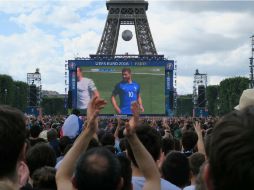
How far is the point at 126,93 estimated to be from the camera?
33.3 metres

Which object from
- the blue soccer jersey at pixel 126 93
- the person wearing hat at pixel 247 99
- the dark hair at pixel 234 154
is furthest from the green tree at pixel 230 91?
the dark hair at pixel 234 154

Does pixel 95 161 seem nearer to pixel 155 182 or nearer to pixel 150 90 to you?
pixel 155 182

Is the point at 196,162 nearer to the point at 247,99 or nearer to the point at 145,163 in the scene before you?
the point at 247,99

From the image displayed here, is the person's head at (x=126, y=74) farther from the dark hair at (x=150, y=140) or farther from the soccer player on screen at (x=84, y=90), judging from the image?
the dark hair at (x=150, y=140)

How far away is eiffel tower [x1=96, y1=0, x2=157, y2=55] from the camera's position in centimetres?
7000

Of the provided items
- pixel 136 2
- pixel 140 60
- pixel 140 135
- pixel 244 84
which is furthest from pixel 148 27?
pixel 140 135

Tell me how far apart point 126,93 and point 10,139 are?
30732 millimetres

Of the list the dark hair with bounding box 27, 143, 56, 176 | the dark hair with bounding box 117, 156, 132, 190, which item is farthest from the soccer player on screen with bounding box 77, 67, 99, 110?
the dark hair with bounding box 117, 156, 132, 190

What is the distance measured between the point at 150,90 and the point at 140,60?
7.27ft

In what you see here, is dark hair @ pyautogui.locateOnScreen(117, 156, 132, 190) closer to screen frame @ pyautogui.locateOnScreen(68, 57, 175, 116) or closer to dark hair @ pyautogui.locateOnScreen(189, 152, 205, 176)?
dark hair @ pyautogui.locateOnScreen(189, 152, 205, 176)

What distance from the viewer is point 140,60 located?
35.5 m

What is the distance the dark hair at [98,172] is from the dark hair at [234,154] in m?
1.32

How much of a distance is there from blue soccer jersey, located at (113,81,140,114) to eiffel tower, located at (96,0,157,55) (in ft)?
118

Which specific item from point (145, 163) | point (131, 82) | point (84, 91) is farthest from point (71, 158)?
point (131, 82)
